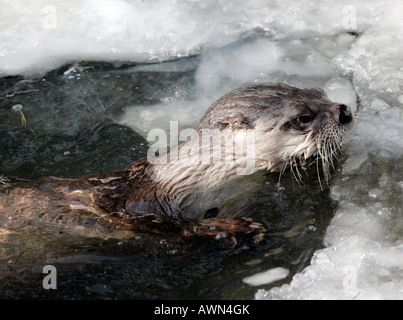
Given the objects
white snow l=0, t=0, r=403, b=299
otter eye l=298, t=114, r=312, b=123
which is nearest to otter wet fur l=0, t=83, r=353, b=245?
otter eye l=298, t=114, r=312, b=123

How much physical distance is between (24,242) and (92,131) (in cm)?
122

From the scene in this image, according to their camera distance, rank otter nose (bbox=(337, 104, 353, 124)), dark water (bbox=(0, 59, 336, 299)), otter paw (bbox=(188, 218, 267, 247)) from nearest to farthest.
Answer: dark water (bbox=(0, 59, 336, 299)) < otter paw (bbox=(188, 218, 267, 247)) < otter nose (bbox=(337, 104, 353, 124))

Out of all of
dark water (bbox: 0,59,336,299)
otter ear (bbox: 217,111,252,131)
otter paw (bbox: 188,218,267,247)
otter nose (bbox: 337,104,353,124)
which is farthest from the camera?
otter nose (bbox: 337,104,353,124)

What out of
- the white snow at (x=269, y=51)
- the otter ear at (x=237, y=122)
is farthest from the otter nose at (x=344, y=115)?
the otter ear at (x=237, y=122)

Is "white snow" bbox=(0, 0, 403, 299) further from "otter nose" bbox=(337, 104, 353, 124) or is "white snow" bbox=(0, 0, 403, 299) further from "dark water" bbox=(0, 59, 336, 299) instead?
"otter nose" bbox=(337, 104, 353, 124)

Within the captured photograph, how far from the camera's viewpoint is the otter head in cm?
305

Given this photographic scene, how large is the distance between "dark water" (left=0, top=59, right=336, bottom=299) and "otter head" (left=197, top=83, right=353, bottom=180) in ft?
0.77

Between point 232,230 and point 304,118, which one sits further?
point 304,118

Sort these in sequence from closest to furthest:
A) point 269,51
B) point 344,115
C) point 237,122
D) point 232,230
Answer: point 232,230
point 237,122
point 344,115
point 269,51

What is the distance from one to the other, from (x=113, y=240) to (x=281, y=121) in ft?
3.61

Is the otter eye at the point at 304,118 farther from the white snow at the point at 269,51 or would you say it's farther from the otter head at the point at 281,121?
the white snow at the point at 269,51

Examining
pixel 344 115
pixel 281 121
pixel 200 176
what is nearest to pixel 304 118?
pixel 281 121

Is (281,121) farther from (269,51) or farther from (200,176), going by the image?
(269,51)

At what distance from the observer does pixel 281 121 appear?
3.05 metres
